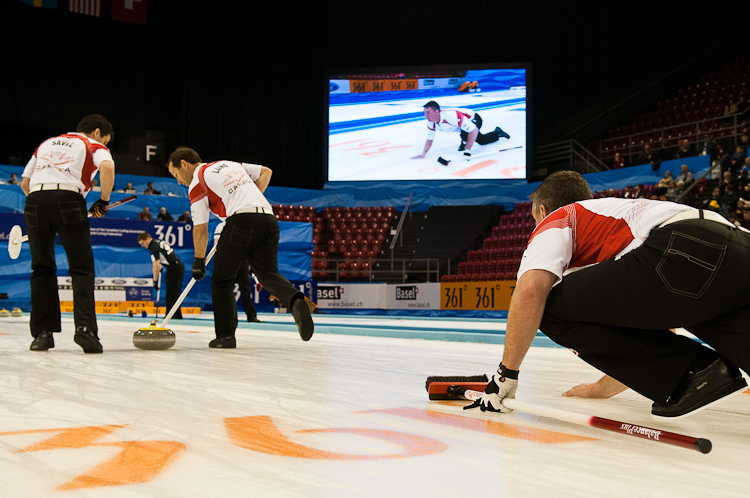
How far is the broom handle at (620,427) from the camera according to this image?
4.22ft

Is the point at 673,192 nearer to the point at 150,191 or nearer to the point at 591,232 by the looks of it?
the point at 591,232

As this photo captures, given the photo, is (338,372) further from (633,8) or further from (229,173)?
(633,8)

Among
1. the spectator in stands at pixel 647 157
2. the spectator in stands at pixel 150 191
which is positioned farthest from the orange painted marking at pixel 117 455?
the spectator in stands at pixel 150 191

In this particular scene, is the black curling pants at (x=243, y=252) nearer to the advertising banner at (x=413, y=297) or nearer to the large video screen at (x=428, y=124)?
the advertising banner at (x=413, y=297)

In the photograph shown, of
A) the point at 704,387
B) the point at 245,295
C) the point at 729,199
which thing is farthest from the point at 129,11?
the point at 704,387

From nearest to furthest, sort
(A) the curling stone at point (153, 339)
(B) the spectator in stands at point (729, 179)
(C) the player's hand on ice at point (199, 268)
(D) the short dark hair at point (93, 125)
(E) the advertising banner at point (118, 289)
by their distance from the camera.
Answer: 1. (A) the curling stone at point (153, 339)
2. (D) the short dark hair at point (93, 125)
3. (C) the player's hand on ice at point (199, 268)
4. (B) the spectator in stands at point (729, 179)
5. (E) the advertising banner at point (118, 289)

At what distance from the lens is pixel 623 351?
171cm

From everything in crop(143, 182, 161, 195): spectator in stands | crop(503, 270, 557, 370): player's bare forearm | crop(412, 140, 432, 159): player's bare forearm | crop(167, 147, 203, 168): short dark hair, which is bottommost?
crop(503, 270, 557, 370): player's bare forearm

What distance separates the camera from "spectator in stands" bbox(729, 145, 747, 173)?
11.8 m

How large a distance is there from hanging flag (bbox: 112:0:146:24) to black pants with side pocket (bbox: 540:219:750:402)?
18910 millimetres

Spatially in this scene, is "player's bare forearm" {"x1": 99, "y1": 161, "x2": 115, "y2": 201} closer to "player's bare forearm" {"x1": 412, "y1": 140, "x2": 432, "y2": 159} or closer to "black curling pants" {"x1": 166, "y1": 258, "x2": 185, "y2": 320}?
"black curling pants" {"x1": 166, "y1": 258, "x2": 185, "y2": 320}

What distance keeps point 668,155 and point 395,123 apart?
7681 millimetres

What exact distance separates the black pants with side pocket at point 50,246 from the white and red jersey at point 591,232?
284cm

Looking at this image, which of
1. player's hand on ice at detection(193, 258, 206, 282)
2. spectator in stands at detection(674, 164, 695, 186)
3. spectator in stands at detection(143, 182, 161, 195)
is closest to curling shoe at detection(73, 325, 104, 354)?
player's hand on ice at detection(193, 258, 206, 282)
